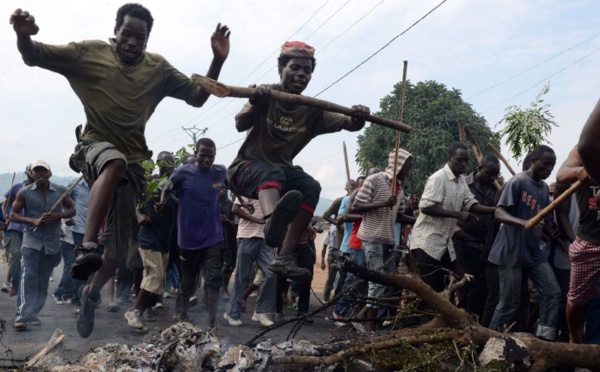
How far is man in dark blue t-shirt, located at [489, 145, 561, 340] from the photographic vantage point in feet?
17.6

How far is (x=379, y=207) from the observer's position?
6.82 metres

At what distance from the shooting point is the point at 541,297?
546cm

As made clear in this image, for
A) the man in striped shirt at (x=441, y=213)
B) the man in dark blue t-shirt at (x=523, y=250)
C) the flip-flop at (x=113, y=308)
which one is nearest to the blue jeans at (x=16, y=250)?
the flip-flop at (x=113, y=308)

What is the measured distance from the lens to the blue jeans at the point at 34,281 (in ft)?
21.5

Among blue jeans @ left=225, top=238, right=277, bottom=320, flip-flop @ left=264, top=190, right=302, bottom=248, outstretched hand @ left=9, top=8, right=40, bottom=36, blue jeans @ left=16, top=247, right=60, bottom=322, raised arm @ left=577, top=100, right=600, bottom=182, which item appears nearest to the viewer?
raised arm @ left=577, top=100, right=600, bottom=182

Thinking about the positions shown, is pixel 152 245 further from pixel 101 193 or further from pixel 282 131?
pixel 101 193

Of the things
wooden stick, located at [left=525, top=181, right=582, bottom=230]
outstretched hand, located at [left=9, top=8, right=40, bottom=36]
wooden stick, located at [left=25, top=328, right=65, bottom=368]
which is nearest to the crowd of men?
outstretched hand, located at [left=9, top=8, right=40, bottom=36]

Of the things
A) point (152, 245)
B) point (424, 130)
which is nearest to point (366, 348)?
point (152, 245)

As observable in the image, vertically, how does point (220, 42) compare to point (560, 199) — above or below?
above

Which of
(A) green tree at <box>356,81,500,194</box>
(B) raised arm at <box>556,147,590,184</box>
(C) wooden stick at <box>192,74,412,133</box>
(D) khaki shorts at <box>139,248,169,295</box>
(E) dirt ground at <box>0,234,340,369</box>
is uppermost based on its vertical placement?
(A) green tree at <box>356,81,500,194</box>

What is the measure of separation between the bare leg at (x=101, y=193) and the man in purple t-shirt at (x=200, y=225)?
8.98ft

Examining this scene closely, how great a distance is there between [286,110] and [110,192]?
147cm

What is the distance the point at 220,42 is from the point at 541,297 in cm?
357

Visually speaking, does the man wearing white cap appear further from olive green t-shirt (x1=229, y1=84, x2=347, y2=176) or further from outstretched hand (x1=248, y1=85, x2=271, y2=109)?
outstretched hand (x1=248, y1=85, x2=271, y2=109)
